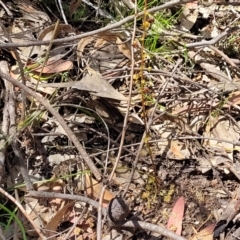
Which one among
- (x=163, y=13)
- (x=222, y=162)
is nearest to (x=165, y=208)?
(x=222, y=162)

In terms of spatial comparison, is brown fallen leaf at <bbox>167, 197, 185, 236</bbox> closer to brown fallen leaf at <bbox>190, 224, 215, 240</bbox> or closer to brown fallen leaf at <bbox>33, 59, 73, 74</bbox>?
brown fallen leaf at <bbox>190, 224, 215, 240</bbox>

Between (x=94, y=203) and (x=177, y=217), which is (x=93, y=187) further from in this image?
(x=177, y=217)

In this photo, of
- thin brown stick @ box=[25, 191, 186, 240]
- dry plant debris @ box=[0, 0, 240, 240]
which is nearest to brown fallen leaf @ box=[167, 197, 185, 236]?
dry plant debris @ box=[0, 0, 240, 240]

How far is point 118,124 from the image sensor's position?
1999 millimetres

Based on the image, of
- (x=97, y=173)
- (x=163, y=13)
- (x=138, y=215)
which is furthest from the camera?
(x=163, y=13)

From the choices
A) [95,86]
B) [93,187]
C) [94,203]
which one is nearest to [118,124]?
[95,86]

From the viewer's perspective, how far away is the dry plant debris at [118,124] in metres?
1.78

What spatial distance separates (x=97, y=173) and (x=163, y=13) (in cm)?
94

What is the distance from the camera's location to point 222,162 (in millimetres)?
1921

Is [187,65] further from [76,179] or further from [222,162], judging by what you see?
[76,179]

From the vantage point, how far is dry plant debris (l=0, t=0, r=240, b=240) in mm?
1775

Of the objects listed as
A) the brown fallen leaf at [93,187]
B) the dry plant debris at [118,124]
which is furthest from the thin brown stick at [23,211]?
the brown fallen leaf at [93,187]

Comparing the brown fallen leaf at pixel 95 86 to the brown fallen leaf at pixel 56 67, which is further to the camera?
the brown fallen leaf at pixel 56 67

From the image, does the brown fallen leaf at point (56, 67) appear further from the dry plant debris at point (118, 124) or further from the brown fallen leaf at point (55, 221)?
the brown fallen leaf at point (55, 221)
